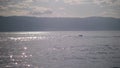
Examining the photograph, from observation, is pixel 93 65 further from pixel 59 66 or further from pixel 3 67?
pixel 3 67

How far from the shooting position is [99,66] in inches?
2137

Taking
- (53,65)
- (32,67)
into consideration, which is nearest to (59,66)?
(53,65)

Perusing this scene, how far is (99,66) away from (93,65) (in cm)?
170

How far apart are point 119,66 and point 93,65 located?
5.23m

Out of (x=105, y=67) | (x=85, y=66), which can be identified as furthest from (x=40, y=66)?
(x=105, y=67)

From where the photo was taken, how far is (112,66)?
54406mm

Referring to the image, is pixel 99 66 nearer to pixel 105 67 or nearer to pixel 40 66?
pixel 105 67

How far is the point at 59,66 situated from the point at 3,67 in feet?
36.7

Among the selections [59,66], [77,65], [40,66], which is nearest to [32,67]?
[40,66]

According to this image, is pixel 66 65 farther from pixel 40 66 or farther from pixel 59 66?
pixel 40 66

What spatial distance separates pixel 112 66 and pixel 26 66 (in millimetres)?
17478

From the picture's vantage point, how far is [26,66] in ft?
183

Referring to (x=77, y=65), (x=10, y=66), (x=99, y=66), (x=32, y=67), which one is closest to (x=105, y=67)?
(x=99, y=66)

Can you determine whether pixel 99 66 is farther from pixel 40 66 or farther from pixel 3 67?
pixel 3 67
